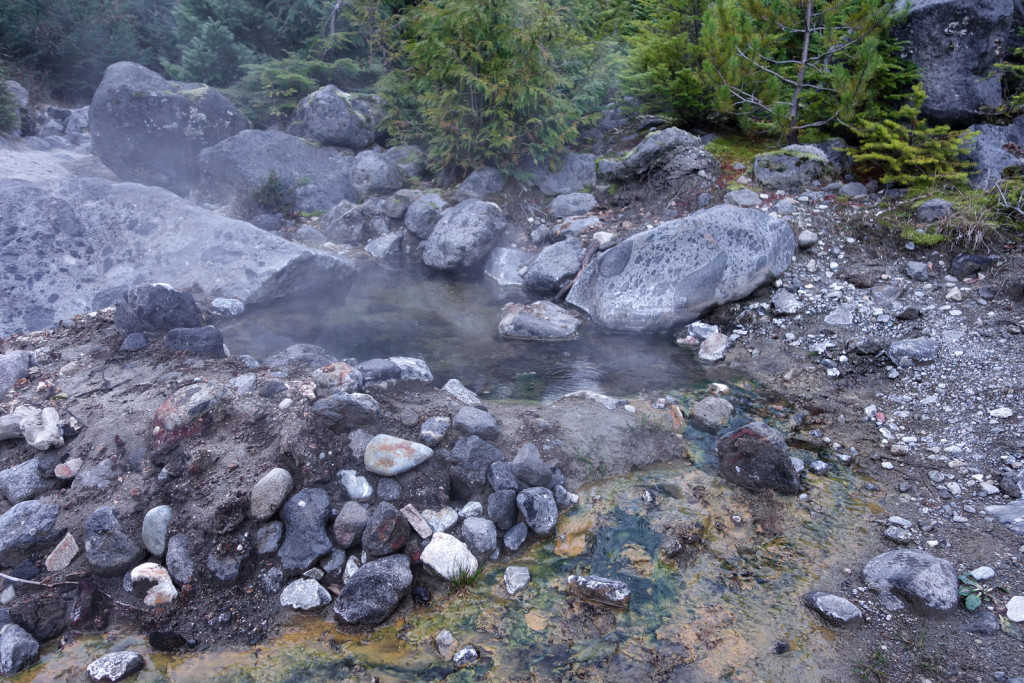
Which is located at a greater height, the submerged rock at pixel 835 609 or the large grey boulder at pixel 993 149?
the large grey boulder at pixel 993 149

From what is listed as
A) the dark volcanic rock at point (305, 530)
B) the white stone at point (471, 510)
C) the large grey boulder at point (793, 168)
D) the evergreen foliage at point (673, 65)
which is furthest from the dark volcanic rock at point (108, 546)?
the evergreen foliage at point (673, 65)

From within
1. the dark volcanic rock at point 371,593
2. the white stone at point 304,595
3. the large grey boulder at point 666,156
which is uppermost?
the large grey boulder at point 666,156

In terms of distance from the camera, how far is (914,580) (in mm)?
3242

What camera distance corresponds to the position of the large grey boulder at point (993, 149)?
23.1ft

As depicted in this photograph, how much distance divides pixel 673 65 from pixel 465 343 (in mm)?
6167

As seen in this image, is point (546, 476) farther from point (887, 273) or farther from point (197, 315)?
point (887, 273)

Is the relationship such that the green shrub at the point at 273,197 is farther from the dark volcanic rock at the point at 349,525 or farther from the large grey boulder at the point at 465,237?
the dark volcanic rock at the point at 349,525

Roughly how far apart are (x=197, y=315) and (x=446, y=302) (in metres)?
3.09

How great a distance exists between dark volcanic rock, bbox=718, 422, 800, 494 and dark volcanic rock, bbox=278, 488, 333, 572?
2873 millimetres

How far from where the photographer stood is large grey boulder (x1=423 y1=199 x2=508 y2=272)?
873 centimetres

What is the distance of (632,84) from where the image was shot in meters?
10.1

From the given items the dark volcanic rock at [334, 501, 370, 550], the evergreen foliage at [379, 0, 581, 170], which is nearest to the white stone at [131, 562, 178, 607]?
the dark volcanic rock at [334, 501, 370, 550]

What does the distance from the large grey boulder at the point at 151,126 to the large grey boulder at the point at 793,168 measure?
10.0 m

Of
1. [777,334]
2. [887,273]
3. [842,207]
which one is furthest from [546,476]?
[842,207]
